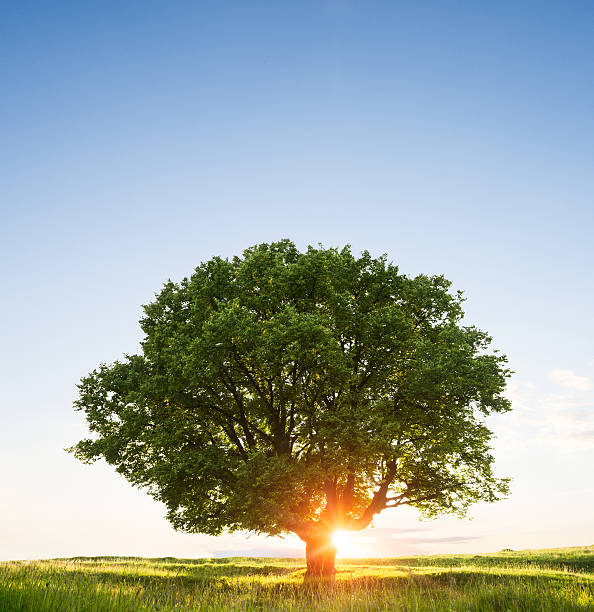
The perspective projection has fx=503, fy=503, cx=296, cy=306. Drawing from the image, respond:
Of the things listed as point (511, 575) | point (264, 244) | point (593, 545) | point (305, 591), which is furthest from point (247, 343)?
point (593, 545)

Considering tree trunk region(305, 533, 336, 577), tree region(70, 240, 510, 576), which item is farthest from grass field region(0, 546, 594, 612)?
tree region(70, 240, 510, 576)

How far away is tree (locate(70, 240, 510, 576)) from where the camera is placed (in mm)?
24734

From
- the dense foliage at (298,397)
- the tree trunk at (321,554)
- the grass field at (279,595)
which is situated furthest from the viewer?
the tree trunk at (321,554)

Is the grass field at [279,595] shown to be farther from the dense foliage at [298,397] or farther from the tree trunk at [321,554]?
the dense foliage at [298,397]

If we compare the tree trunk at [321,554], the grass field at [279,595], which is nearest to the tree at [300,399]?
the tree trunk at [321,554]

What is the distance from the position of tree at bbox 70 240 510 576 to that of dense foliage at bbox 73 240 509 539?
0.09m

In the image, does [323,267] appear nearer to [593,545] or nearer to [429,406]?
[429,406]

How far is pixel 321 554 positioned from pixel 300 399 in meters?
9.34

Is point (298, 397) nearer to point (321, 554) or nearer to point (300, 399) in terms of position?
point (300, 399)

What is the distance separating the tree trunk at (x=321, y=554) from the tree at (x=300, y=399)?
8 centimetres

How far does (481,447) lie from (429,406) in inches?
187

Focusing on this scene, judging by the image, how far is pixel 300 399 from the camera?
2684 cm

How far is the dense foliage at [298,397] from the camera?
24719 mm

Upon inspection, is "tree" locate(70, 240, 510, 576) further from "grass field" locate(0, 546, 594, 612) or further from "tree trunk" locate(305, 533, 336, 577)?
"grass field" locate(0, 546, 594, 612)
